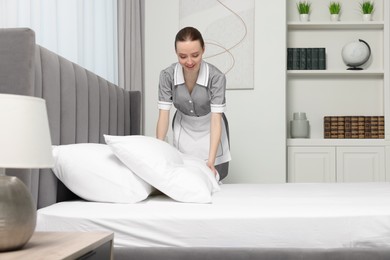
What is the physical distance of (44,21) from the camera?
2998 mm

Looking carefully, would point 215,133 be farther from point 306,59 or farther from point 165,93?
point 306,59

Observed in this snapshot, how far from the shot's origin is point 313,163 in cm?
471

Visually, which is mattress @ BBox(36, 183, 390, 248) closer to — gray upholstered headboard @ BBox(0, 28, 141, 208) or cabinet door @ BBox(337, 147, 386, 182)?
gray upholstered headboard @ BBox(0, 28, 141, 208)

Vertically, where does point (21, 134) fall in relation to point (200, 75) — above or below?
below

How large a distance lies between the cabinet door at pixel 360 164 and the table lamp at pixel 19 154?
11.7 ft

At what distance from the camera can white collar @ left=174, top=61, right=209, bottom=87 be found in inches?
123

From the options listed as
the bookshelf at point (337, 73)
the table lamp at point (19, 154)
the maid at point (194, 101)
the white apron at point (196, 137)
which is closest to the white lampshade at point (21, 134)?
the table lamp at point (19, 154)

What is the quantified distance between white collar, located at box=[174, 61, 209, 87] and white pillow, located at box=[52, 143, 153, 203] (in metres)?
1.03

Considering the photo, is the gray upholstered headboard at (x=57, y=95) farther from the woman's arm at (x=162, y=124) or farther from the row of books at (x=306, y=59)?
the row of books at (x=306, y=59)

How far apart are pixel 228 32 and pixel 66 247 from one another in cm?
334

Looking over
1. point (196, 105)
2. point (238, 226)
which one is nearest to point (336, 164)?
→ point (196, 105)

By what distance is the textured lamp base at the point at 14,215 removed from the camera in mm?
1357

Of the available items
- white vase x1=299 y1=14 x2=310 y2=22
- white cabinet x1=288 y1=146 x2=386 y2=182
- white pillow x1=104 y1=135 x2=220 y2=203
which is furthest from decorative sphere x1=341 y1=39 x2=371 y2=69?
white pillow x1=104 y1=135 x2=220 y2=203

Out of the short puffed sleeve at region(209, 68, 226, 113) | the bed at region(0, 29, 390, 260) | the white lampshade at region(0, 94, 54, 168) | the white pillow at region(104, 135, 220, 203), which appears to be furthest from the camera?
the short puffed sleeve at region(209, 68, 226, 113)
